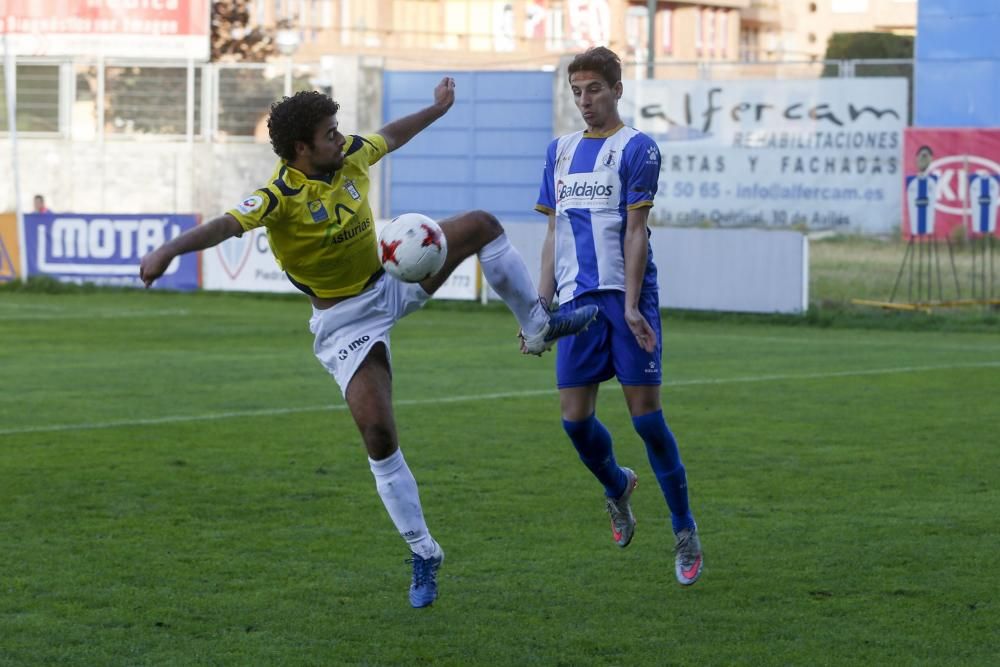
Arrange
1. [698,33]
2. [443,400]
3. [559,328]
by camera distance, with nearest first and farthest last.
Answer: [559,328], [443,400], [698,33]

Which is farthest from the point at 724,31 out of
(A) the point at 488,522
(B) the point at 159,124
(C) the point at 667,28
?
(A) the point at 488,522

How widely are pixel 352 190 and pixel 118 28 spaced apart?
3761 cm

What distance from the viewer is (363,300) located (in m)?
7.37

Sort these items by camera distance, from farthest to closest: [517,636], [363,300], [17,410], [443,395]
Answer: [443,395] → [17,410] → [363,300] → [517,636]

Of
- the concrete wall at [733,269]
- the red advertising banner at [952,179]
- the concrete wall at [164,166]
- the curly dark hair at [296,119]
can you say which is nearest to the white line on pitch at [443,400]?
the concrete wall at [733,269]

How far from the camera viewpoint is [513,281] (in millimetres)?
7422

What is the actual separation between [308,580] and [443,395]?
7.42 metres

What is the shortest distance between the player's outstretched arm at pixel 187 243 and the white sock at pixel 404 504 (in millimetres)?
1245

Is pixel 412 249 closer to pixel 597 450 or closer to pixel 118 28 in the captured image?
pixel 597 450

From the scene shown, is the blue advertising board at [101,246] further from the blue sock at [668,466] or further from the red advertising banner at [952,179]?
the blue sock at [668,466]

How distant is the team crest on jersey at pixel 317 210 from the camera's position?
278 inches

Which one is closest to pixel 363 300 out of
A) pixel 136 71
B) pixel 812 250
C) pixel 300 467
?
pixel 300 467

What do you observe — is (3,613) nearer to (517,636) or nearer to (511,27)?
(517,636)

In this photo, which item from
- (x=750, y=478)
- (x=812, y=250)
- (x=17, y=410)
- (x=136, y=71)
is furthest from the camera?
(x=136, y=71)
